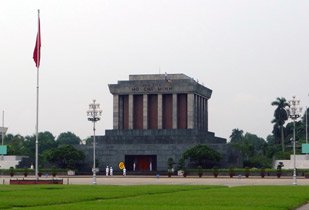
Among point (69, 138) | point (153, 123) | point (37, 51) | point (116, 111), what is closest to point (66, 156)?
point (116, 111)

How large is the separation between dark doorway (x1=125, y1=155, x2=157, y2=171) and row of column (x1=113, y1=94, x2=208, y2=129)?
6462 mm

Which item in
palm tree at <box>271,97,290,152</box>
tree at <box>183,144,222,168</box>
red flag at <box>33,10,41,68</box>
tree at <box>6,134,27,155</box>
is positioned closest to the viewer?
red flag at <box>33,10,41,68</box>

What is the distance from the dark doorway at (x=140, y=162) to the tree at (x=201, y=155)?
1000cm

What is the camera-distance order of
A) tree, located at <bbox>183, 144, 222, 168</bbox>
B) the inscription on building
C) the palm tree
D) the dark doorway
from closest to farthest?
tree, located at <bbox>183, 144, 222, 168</bbox> → the dark doorway → the inscription on building → the palm tree

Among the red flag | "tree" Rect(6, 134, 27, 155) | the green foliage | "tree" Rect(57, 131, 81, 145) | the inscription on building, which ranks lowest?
the green foliage

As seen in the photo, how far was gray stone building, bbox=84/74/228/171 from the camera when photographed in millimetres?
102438

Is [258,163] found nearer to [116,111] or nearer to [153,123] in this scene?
[153,123]

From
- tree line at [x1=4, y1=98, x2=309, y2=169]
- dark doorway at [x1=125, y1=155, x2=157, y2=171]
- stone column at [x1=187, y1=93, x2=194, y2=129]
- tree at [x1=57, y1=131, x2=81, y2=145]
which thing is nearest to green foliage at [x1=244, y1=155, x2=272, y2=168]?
tree line at [x1=4, y1=98, x2=309, y2=169]

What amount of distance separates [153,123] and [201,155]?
18.9 meters

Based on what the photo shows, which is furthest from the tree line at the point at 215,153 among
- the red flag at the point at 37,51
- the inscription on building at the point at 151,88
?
the red flag at the point at 37,51

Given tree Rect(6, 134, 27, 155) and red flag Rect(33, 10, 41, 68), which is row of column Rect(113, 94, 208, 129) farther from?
red flag Rect(33, 10, 41, 68)

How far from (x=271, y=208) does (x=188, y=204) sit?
3.85 meters

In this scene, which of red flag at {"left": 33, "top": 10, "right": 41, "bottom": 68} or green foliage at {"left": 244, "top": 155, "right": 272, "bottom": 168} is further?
green foliage at {"left": 244, "top": 155, "right": 272, "bottom": 168}

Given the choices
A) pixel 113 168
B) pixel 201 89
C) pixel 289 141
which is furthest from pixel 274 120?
pixel 113 168
